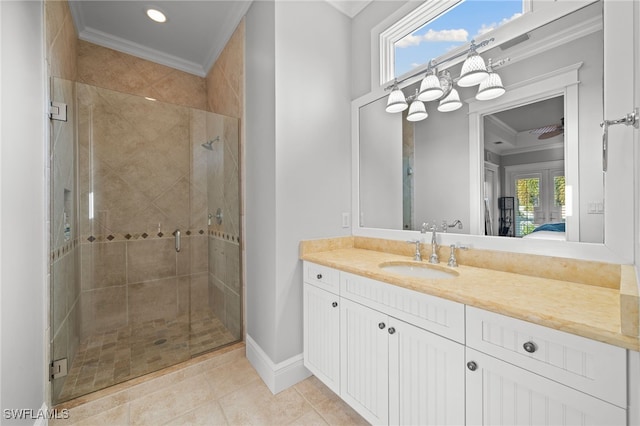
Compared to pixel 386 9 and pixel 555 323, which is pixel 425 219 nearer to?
pixel 555 323

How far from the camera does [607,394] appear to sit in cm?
66

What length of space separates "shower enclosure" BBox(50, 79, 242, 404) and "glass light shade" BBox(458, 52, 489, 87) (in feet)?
5.69

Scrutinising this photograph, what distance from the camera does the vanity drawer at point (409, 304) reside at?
96 cm

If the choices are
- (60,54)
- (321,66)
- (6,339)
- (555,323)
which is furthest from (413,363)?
(60,54)

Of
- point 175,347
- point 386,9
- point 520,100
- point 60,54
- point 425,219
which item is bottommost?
point 175,347

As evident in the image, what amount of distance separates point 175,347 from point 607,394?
7.76ft

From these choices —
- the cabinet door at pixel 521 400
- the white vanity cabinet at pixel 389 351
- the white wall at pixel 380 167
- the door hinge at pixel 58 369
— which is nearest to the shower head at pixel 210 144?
the white wall at pixel 380 167

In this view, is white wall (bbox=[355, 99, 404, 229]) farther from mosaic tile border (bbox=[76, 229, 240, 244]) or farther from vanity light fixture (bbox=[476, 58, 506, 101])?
mosaic tile border (bbox=[76, 229, 240, 244])

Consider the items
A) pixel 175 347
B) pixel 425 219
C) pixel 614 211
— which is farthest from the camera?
pixel 175 347

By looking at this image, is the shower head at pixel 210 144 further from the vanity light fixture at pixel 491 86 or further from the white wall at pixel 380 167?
the vanity light fixture at pixel 491 86

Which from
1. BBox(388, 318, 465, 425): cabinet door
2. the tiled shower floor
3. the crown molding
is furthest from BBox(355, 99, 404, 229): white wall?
the crown molding

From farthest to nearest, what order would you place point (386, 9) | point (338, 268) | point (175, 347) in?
point (175, 347) < point (386, 9) < point (338, 268)

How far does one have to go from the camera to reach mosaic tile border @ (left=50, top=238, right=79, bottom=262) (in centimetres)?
149

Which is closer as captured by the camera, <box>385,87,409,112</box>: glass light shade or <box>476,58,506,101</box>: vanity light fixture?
<box>476,58,506,101</box>: vanity light fixture
